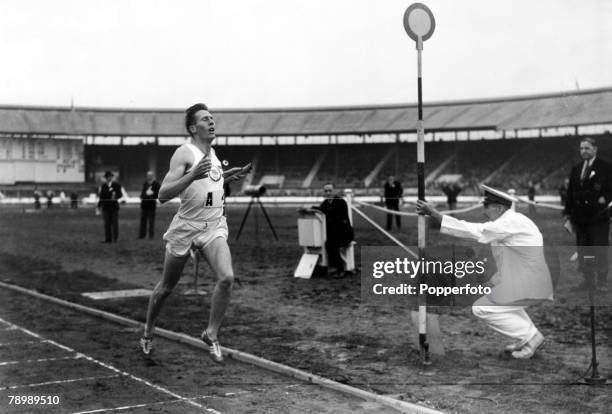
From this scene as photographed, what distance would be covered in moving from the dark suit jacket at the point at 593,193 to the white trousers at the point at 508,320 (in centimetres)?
384

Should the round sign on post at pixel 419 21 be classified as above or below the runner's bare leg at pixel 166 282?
above

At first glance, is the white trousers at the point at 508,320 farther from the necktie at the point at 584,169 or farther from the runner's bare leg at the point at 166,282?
the necktie at the point at 584,169

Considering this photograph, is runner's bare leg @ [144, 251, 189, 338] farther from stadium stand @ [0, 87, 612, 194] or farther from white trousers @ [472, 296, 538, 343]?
stadium stand @ [0, 87, 612, 194]

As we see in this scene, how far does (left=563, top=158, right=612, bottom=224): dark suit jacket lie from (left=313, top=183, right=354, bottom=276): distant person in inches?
149

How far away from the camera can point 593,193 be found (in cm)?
973

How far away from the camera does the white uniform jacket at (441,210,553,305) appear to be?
6.17 m

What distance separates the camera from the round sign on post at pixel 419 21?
5.98 meters

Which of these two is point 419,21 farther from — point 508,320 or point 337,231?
point 337,231

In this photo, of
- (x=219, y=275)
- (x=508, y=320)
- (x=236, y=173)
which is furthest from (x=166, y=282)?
(x=508, y=320)

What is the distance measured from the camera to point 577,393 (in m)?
5.16

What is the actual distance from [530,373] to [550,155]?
48550 mm

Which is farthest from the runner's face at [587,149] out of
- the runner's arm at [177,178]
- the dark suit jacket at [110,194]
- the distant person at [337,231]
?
the dark suit jacket at [110,194]

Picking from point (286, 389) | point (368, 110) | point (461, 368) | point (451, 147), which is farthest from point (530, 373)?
point (368, 110)

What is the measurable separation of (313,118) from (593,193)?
5355 centimetres
